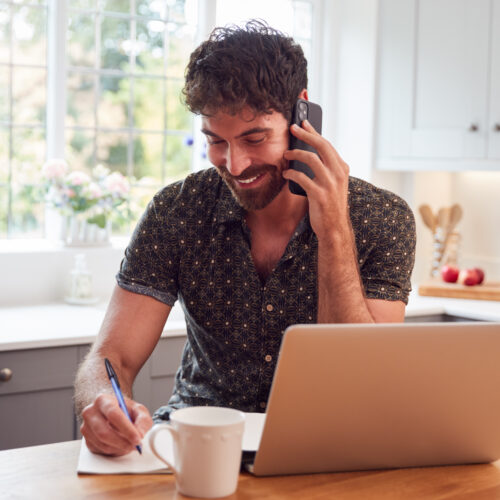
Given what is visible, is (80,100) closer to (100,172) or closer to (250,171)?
(100,172)

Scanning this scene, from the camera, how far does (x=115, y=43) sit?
127 inches

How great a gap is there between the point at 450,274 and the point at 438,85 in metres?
0.77

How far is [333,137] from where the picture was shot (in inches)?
146

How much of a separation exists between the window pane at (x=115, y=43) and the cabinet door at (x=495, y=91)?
1.45m

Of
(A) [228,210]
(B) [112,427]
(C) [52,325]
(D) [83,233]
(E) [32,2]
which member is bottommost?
(C) [52,325]

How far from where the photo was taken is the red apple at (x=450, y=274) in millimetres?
3203

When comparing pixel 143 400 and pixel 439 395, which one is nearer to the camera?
pixel 439 395

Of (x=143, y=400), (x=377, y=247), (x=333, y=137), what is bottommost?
(x=143, y=400)

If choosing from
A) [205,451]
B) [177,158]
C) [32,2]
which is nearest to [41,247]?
[177,158]

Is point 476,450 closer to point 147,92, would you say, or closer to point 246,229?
point 246,229

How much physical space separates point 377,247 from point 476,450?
59 cm

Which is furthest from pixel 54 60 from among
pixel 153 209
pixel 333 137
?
pixel 153 209

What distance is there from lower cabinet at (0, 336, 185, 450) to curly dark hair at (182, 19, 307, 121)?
1030mm

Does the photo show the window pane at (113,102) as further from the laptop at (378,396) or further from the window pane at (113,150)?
the laptop at (378,396)
